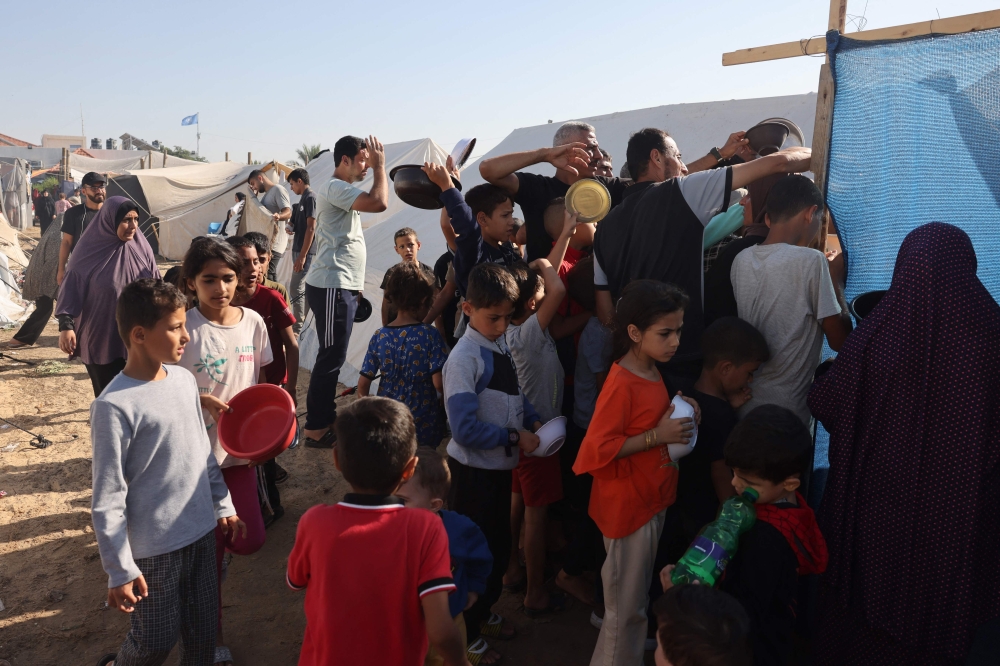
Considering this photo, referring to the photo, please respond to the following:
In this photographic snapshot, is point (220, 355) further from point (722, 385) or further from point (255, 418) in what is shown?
point (722, 385)

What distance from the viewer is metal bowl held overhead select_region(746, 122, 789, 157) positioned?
11.7 ft

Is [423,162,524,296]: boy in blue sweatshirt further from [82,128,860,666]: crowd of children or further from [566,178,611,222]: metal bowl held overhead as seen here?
[566,178,611,222]: metal bowl held overhead

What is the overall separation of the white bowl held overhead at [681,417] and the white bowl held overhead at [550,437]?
432 mm

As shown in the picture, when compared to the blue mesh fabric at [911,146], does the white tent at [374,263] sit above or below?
below

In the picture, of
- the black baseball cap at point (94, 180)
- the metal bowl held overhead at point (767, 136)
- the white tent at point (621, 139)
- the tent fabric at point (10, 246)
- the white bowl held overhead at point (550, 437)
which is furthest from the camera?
the tent fabric at point (10, 246)

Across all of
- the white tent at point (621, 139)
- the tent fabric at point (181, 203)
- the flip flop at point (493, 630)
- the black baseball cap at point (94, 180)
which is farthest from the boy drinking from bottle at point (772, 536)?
the tent fabric at point (181, 203)

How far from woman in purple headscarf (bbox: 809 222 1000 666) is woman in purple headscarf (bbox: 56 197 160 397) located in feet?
14.0

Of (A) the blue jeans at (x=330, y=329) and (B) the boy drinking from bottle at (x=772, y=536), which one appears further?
(A) the blue jeans at (x=330, y=329)

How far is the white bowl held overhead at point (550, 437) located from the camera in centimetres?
260

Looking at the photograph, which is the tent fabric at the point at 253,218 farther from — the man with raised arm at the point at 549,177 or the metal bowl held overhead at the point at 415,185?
the man with raised arm at the point at 549,177

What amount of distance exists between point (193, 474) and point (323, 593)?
0.89 metres

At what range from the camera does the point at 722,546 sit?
1.92m

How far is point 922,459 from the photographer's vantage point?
80.7 inches

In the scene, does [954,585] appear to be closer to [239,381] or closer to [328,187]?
[239,381]
